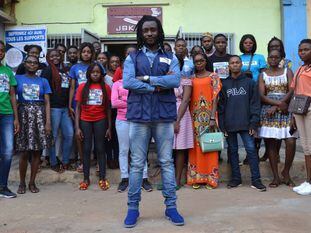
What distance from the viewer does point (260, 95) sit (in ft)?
18.4

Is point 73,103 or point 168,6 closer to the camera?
point 73,103

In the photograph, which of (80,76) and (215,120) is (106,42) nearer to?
(80,76)

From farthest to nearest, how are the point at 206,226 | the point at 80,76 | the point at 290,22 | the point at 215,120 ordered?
the point at 290,22, the point at 80,76, the point at 215,120, the point at 206,226

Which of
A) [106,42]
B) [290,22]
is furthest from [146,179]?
[290,22]

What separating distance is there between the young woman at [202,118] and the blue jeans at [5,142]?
2.35 meters

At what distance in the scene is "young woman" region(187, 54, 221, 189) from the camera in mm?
5465

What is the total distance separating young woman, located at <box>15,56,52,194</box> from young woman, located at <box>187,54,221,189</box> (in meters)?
1.95

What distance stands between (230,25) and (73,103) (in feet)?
15.2

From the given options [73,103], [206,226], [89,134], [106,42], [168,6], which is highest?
[168,6]

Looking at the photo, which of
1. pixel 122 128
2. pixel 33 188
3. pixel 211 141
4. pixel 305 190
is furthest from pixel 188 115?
pixel 33 188

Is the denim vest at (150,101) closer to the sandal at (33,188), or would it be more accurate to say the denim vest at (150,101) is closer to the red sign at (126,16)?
the sandal at (33,188)

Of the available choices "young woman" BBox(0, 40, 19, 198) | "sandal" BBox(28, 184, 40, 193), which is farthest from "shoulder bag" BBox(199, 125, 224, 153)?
"young woman" BBox(0, 40, 19, 198)

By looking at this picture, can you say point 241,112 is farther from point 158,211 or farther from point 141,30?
point 141,30

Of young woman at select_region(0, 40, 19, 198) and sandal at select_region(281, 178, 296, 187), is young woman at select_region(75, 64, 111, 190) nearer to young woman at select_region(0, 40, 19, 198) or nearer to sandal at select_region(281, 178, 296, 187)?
young woman at select_region(0, 40, 19, 198)
